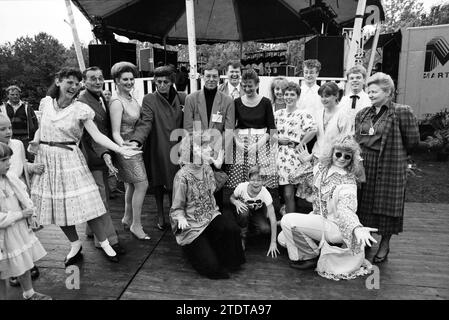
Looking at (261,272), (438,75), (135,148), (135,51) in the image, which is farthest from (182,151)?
(438,75)

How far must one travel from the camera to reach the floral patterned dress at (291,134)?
3.53 meters

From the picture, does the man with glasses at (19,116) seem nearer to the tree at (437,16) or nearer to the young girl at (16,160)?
the young girl at (16,160)

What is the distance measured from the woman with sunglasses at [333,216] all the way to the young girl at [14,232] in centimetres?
203

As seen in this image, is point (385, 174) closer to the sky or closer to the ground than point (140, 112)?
closer to the ground

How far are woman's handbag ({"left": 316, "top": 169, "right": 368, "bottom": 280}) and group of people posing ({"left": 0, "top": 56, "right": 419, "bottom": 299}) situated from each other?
0.10ft

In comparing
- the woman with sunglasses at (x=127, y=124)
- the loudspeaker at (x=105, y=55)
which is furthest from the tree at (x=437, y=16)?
the woman with sunglasses at (x=127, y=124)

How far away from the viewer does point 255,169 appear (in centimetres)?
320

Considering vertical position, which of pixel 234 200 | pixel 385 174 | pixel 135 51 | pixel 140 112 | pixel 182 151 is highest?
pixel 135 51

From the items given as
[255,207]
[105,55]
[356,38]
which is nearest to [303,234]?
[255,207]

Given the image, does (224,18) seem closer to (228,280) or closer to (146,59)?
(146,59)

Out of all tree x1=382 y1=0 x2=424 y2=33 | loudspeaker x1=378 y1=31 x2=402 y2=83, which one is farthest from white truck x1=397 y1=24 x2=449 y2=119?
tree x1=382 y1=0 x2=424 y2=33
